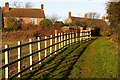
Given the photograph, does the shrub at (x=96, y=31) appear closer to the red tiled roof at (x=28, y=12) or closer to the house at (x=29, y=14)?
the house at (x=29, y=14)

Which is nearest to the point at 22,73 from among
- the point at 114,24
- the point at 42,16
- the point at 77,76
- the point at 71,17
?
the point at 77,76

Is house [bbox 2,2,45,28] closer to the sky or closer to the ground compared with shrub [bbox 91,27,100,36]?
closer to the sky

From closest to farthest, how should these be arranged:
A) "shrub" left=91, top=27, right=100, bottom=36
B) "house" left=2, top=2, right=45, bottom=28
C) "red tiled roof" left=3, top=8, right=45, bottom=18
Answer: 1. "shrub" left=91, top=27, right=100, bottom=36
2. "red tiled roof" left=3, top=8, right=45, bottom=18
3. "house" left=2, top=2, right=45, bottom=28

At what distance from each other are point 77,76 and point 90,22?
58.6 meters

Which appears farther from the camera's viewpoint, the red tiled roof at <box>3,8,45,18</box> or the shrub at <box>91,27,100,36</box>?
the red tiled roof at <box>3,8,45,18</box>

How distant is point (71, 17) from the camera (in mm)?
117688

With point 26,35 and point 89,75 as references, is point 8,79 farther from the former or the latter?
point 26,35

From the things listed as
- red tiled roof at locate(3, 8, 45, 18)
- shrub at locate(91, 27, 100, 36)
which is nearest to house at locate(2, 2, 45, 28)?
red tiled roof at locate(3, 8, 45, 18)

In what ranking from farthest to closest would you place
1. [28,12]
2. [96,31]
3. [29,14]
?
1. [28,12]
2. [29,14]
3. [96,31]

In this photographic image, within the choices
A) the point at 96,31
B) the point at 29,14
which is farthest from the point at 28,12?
the point at 96,31

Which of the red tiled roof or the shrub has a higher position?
the red tiled roof

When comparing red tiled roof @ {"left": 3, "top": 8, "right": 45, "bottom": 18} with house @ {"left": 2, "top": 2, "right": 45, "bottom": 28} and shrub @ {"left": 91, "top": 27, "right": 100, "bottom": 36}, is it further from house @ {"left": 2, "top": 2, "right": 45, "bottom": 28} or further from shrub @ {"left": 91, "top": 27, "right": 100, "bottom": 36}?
shrub @ {"left": 91, "top": 27, "right": 100, "bottom": 36}


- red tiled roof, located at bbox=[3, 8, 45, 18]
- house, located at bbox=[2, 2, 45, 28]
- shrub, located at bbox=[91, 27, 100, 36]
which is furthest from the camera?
house, located at bbox=[2, 2, 45, 28]

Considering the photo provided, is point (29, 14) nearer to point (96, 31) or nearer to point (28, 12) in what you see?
point (28, 12)
